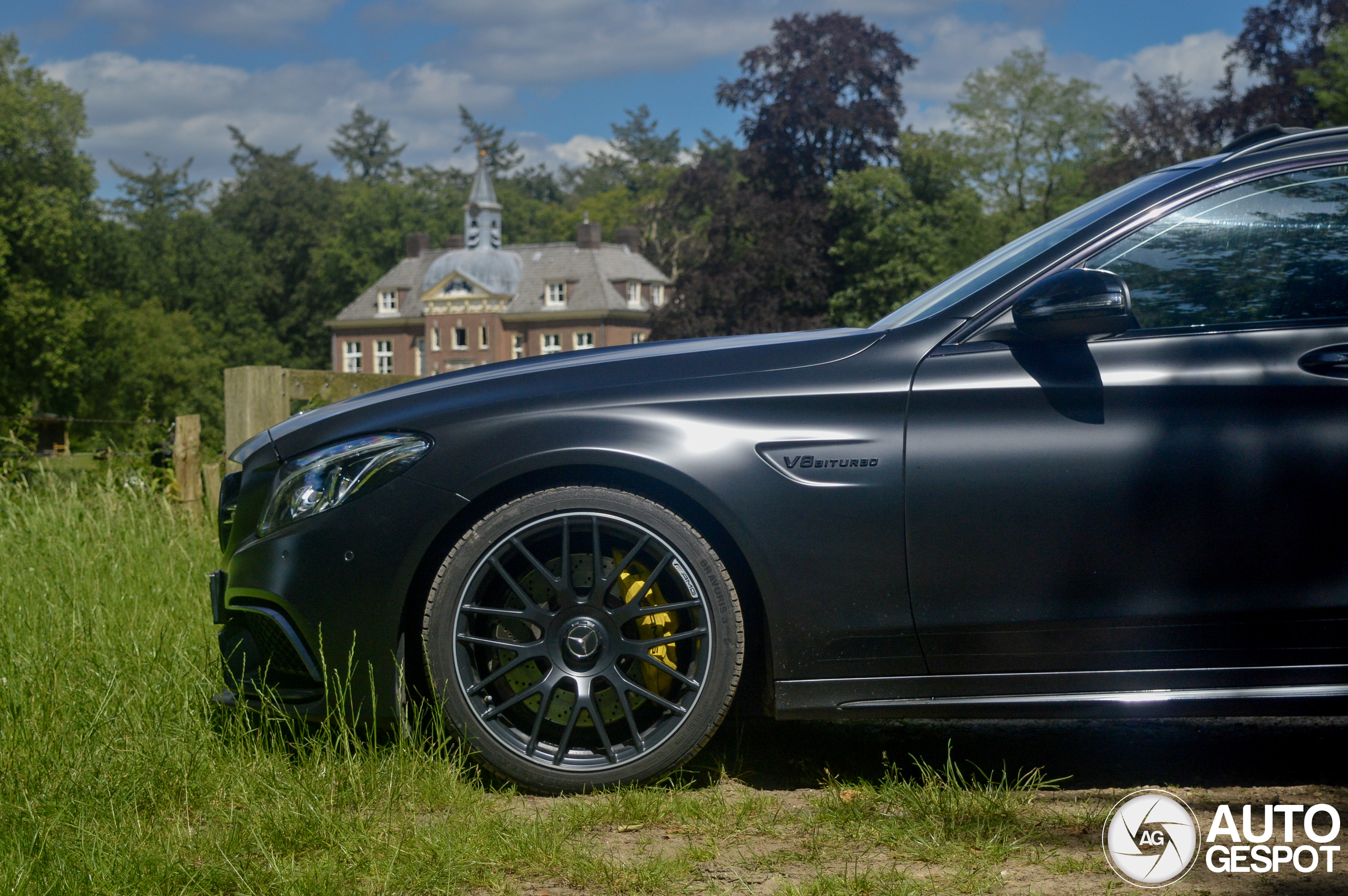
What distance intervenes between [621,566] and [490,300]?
73578 millimetres

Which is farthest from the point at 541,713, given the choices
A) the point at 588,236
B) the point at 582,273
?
the point at 588,236

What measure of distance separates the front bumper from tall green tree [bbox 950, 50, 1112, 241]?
49.9 meters

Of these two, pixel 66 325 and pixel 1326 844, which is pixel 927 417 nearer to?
pixel 1326 844

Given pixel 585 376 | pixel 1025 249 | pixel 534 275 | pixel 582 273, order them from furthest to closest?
pixel 534 275
pixel 582 273
pixel 1025 249
pixel 585 376

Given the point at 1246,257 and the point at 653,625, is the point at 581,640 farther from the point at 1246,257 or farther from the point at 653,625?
the point at 1246,257

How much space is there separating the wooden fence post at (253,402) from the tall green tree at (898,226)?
125 ft

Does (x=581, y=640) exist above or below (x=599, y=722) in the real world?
above

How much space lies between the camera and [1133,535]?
2.97 meters

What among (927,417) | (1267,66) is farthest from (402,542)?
(1267,66)

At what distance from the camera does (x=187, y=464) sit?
305 inches

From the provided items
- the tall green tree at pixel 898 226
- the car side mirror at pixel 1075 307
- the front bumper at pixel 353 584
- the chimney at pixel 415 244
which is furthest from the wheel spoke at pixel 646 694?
the chimney at pixel 415 244

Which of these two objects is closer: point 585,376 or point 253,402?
point 585,376

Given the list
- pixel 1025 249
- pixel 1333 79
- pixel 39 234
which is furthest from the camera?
pixel 39 234

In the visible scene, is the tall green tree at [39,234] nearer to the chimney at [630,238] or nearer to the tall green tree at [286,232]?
the tall green tree at [286,232]
